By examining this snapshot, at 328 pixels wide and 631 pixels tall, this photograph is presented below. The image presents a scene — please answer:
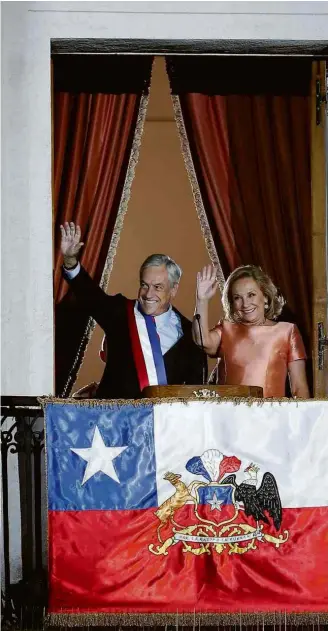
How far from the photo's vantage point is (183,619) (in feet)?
14.3

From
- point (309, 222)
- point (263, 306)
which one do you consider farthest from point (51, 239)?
point (309, 222)

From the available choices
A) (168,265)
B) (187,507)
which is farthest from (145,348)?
(187,507)

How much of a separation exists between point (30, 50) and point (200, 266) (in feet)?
12.7

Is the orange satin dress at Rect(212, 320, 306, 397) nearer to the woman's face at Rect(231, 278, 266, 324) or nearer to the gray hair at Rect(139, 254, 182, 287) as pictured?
→ the woman's face at Rect(231, 278, 266, 324)

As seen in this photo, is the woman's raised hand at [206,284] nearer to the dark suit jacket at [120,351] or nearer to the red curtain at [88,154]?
the dark suit jacket at [120,351]

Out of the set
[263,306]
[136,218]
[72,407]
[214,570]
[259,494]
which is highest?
[136,218]

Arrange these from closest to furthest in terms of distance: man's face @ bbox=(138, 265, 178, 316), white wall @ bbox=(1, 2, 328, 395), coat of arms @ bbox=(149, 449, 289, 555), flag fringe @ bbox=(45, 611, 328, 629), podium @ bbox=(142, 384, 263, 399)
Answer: flag fringe @ bbox=(45, 611, 328, 629) → coat of arms @ bbox=(149, 449, 289, 555) → podium @ bbox=(142, 384, 263, 399) → white wall @ bbox=(1, 2, 328, 395) → man's face @ bbox=(138, 265, 178, 316)

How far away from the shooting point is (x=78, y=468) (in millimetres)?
4508

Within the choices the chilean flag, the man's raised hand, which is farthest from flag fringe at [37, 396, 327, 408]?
the man's raised hand

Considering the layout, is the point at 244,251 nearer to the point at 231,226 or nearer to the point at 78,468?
the point at 231,226

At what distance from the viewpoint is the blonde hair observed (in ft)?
21.0

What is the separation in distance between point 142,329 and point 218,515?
2264 millimetres

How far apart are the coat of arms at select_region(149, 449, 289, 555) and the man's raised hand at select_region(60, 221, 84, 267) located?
239cm

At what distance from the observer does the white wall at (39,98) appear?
5785 millimetres
